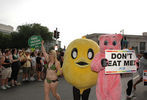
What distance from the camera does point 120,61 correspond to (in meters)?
2.75

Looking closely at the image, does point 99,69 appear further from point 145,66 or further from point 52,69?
point 145,66

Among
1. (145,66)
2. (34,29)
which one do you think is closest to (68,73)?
(145,66)

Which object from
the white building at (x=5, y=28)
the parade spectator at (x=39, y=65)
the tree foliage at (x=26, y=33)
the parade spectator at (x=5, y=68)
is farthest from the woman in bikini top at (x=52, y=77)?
the white building at (x=5, y=28)

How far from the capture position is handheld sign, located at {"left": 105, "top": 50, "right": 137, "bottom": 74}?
2639 millimetres

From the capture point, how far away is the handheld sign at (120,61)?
2639 millimetres

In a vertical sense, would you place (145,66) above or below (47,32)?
below

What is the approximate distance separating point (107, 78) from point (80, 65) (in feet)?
2.13

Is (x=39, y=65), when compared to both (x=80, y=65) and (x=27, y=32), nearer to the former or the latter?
(x=80, y=65)

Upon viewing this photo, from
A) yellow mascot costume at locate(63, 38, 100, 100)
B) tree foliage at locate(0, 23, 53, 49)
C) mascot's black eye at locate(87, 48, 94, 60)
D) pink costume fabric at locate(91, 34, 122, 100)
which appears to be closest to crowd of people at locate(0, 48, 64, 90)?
yellow mascot costume at locate(63, 38, 100, 100)

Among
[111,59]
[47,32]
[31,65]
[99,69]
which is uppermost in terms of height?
[47,32]

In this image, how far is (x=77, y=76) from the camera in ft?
10.3

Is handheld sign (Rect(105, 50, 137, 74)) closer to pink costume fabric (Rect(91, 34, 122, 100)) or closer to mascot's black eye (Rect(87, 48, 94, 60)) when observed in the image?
pink costume fabric (Rect(91, 34, 122, 100))

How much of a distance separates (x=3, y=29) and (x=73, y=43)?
75386 mm

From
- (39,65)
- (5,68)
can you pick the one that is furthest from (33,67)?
(5,68)
